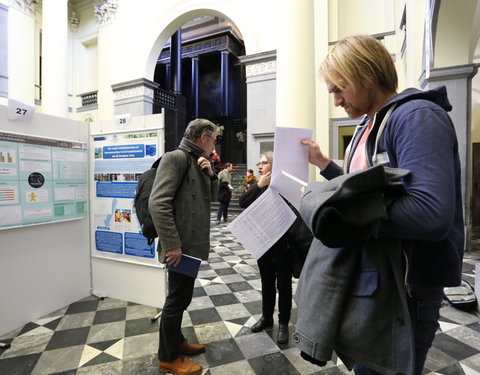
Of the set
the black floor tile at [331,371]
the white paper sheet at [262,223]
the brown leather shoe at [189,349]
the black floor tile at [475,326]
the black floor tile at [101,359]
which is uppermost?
the white paper sheet at [262,223]

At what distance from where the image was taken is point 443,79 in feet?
16.3

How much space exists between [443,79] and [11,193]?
6.40 m

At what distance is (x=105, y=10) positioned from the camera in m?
10.9

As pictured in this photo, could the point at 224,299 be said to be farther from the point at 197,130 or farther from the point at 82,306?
the point at 197,130

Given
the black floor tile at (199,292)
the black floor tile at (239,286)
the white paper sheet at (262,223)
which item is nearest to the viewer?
the white paper sheet at (262,223)

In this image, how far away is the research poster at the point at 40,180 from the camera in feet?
7.75

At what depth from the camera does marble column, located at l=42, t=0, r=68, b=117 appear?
8.98m

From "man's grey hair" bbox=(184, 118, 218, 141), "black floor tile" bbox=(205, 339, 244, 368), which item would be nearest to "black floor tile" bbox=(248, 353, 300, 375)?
"black floor tile" bbox=(205, 339, 244, 368)

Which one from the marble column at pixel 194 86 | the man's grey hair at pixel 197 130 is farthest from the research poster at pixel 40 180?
the marble column at pixel 194 86

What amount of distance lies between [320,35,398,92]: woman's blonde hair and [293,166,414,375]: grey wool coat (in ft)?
1.06

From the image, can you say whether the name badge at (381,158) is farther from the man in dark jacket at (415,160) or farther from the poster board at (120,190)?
the poster board at (120,190)

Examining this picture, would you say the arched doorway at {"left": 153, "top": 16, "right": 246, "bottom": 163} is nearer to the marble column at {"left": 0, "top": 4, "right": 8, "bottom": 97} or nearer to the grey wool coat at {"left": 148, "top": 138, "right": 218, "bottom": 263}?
the marble column at {"left": 0, "top": 4, "right": 8, "bottom": 97}

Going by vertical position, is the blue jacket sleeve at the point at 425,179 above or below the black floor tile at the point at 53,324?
above

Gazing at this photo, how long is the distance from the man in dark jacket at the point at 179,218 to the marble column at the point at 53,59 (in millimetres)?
9151
